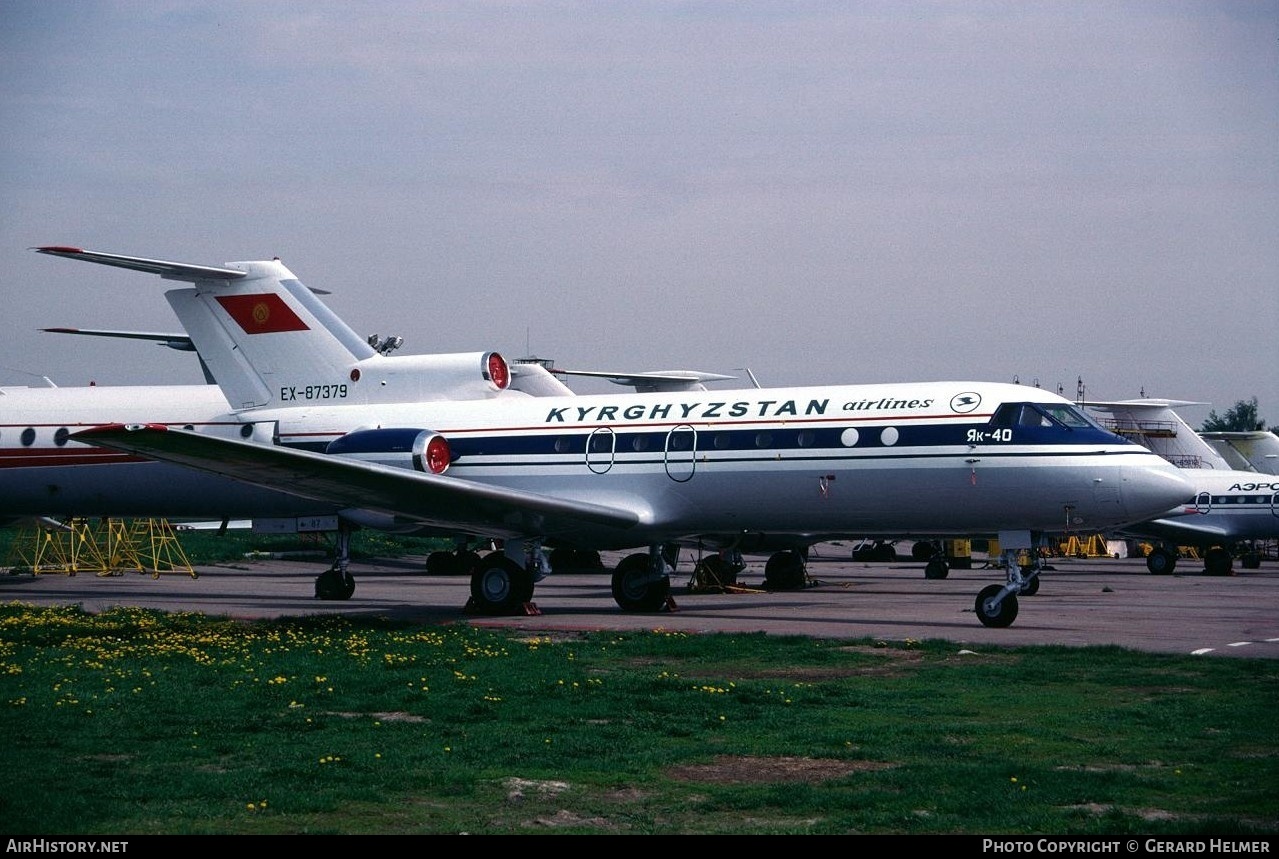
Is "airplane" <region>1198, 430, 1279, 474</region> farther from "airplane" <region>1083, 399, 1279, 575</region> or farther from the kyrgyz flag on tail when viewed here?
the kyrgyz flag on tail

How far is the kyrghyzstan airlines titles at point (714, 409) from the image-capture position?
22.6 meters

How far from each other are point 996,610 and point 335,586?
45.8 feet

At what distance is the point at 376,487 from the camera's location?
72.7 feet

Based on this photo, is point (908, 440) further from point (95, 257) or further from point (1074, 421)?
point (95, 257)

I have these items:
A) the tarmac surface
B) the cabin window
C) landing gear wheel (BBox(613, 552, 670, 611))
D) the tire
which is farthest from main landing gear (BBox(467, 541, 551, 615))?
the tire

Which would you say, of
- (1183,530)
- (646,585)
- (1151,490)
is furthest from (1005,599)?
(1183,530)

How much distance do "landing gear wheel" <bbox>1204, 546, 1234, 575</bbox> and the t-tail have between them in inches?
1255

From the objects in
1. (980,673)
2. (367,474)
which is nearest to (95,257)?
(367,474)

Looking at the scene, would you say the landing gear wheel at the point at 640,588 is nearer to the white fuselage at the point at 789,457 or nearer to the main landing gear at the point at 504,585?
the white fuselage at the point at 789,457

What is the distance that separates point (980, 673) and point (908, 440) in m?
7.15

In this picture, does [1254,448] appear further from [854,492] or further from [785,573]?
[854,492]

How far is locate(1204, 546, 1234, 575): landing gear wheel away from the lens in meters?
48.8

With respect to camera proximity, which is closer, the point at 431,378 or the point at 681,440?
the point at 681,440
